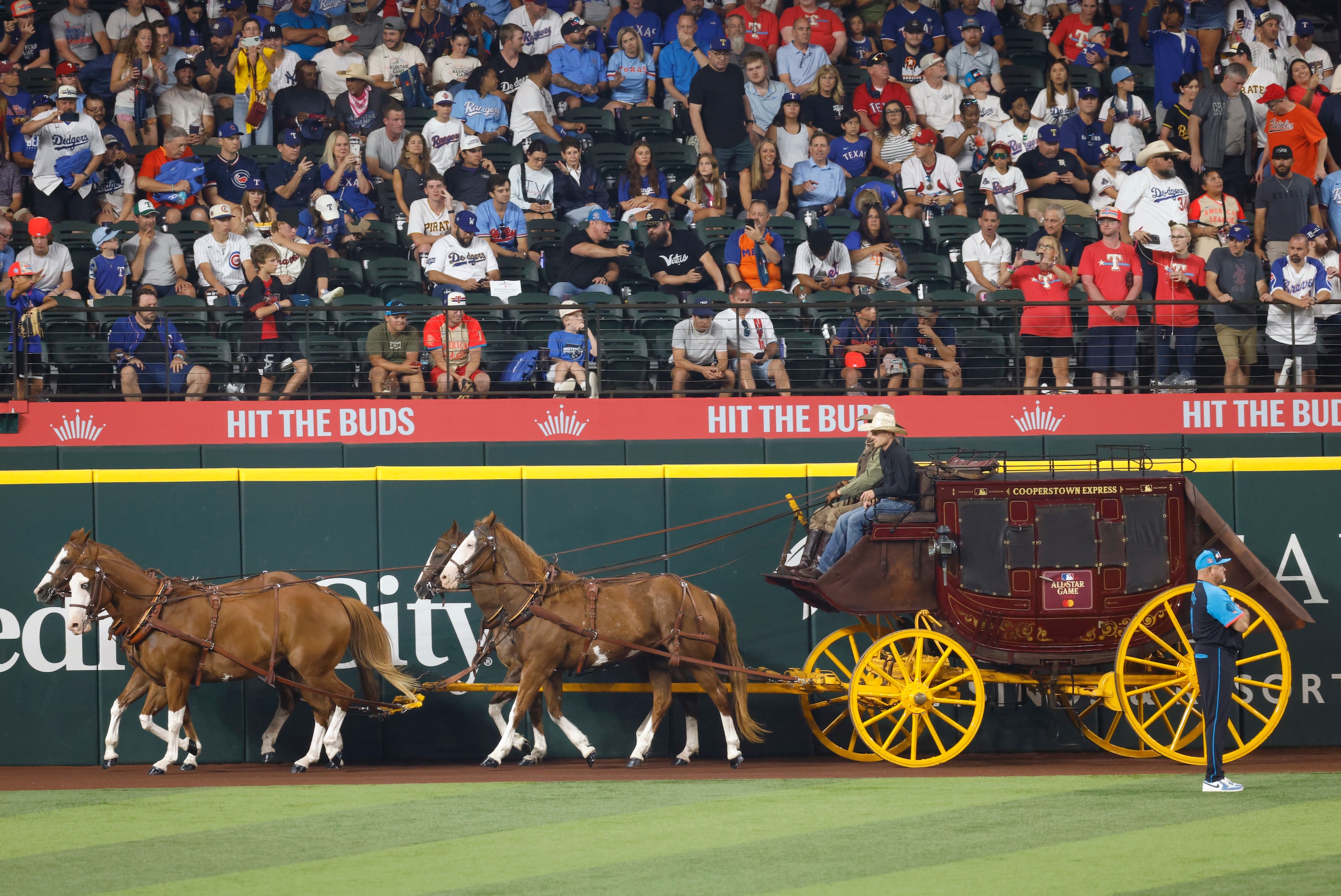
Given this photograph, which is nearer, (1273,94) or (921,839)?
(921,839)

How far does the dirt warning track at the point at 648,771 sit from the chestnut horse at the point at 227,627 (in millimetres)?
450

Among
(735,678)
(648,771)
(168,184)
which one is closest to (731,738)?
(735,678)

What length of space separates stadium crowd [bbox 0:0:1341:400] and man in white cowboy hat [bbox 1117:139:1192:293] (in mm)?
34

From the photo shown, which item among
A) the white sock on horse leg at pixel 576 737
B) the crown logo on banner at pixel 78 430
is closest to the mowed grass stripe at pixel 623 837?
the white sock on horse leg at pixel 576 737

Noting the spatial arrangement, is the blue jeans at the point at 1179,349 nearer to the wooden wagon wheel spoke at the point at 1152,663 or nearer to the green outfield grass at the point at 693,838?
the wooden wagon wheel spoke at the point at 1152,663

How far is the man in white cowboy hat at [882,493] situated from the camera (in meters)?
13.2

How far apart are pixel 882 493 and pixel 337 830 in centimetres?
522

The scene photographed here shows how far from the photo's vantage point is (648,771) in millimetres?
13609

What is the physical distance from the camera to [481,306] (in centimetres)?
1647

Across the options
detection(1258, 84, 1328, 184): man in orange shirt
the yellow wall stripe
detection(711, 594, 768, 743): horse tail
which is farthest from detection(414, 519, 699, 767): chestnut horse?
detection(1258, 84, 1328, 184): man in orange shirt

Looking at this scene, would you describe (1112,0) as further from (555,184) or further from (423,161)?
(423,161)

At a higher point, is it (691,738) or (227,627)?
(227,627)

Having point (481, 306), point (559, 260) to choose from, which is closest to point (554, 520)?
point (481, 306)

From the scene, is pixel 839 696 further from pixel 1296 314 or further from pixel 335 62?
pixel 335 62
